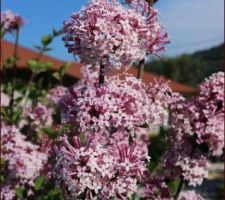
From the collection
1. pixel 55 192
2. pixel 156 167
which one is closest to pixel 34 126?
pixel 55 192

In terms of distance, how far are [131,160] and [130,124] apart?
5.1 inches

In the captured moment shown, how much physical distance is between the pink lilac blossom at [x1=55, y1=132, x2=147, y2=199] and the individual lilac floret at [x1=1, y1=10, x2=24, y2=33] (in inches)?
134

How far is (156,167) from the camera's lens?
12.8 ft

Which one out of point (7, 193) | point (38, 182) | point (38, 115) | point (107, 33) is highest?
point (107, 33)

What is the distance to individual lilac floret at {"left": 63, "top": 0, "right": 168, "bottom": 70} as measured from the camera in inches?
94.8

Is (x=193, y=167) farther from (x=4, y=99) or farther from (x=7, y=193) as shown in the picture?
(x=4, y=99)

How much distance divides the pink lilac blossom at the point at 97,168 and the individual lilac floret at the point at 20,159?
1783 millimetres

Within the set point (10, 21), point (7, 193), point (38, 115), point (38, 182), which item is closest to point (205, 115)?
point (38, 182)

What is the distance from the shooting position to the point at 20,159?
410 cm

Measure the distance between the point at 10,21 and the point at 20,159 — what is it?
74.0 inches

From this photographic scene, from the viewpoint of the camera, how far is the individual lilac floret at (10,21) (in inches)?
220

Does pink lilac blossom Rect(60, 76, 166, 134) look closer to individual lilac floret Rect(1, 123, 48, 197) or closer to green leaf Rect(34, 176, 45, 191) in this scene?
green leaf Rect(34, 176, 45, 191)

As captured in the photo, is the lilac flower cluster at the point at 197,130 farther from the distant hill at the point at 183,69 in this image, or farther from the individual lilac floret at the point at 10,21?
the distant hill at the point at 183,69

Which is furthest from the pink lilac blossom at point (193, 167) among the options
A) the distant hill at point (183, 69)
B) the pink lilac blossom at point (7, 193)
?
the distant hill at point (183, 69)
